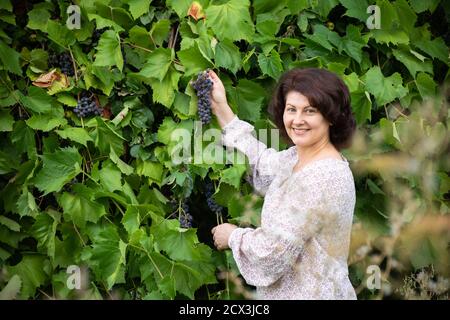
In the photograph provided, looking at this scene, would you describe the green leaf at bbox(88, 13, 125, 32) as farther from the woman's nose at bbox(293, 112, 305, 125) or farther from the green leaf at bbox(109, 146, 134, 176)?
the woman's nose at bbox(293, 112, 305, 125)

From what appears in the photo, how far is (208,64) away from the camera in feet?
8.03

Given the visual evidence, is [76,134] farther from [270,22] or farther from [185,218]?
[270,22]

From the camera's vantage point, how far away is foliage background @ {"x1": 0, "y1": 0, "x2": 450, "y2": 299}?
243cm

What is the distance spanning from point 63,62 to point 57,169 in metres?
0.39

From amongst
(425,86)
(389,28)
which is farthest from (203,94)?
(425,86)

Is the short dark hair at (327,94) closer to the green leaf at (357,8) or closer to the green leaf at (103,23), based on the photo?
the green leaf at (357,8)

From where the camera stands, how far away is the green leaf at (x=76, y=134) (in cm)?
247

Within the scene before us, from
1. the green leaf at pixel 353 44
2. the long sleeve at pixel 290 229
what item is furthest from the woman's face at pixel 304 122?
the green leaf at pixel 353 44

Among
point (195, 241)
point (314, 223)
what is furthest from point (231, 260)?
point (314, 223)

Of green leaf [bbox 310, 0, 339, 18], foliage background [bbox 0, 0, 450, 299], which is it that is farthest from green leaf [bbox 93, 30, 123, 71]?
green leaf [bbox 310, 0, 339, 18]

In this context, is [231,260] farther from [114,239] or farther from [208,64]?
[208,64]

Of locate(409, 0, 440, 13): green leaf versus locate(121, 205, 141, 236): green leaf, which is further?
locate(409, 0, 440, 13): green leaf

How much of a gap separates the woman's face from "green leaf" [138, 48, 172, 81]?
1.61 ft
